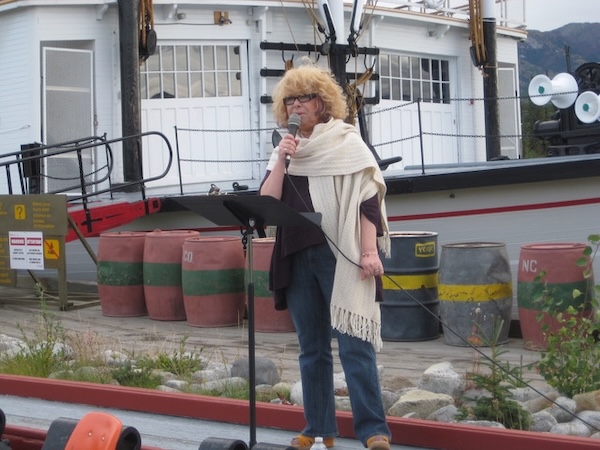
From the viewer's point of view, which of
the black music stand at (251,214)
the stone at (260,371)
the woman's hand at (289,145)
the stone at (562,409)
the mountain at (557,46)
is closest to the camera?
the black music stand at (251,214)

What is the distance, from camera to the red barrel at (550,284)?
7145mm

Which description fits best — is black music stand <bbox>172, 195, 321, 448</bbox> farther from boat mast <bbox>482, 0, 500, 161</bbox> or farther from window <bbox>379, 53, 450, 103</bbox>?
boat mast <bbox>482, 0, 500, 161</bbox>

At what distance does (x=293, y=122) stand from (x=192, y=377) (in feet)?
8.23

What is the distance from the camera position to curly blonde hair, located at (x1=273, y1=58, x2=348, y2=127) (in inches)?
167

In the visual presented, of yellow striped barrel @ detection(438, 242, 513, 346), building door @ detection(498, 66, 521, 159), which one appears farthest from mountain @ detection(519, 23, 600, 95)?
yellow striped barrel @ detection(438, 242, 513, 346)

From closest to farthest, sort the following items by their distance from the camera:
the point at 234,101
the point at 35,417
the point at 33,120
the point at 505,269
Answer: the point at 35,417 → the point at 505,269 → the point at 33,120 → the point at 234,101

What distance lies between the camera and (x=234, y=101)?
13.6 metres

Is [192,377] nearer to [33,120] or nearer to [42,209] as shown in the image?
[42,209]

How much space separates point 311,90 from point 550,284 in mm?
3528

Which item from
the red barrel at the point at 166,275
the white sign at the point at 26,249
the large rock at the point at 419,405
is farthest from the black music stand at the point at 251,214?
the white sign at the point at 26,249

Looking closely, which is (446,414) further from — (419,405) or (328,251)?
(328,251)

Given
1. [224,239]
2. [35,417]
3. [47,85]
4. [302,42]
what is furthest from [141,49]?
[35,417]

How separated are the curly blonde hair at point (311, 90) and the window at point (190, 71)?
30.3ft

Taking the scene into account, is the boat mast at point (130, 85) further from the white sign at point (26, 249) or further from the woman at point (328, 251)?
the woman at point (328, 251)
